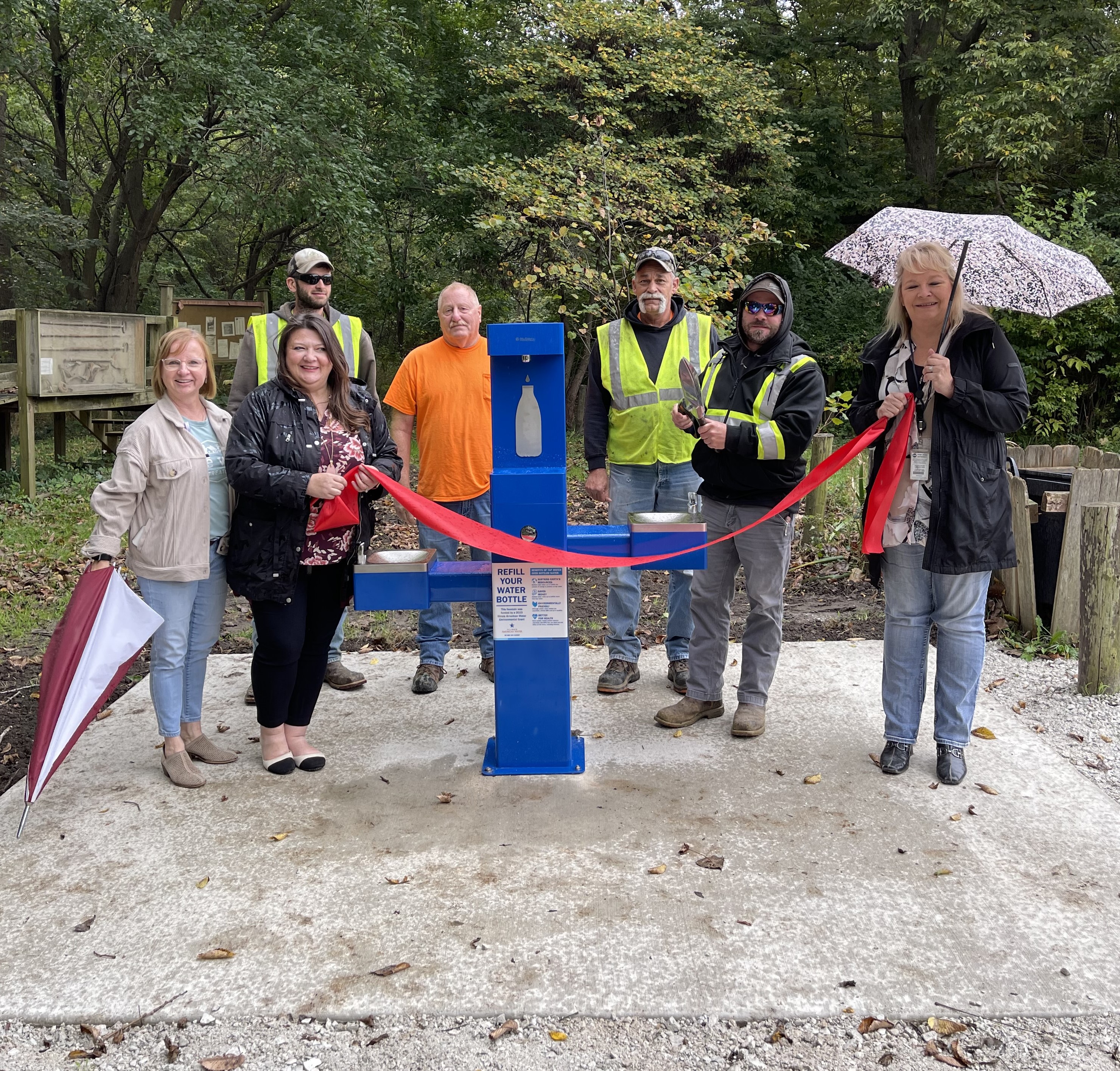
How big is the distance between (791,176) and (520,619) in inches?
547

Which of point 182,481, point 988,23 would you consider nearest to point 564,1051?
point 182,481

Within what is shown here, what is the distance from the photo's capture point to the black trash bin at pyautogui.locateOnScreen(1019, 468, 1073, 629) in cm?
577

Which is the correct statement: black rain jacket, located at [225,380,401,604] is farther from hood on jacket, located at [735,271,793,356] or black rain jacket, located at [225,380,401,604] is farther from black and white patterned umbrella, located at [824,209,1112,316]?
black and white patterned umbrella, located at [824,209,1112,316]

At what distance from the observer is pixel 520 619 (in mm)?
3986

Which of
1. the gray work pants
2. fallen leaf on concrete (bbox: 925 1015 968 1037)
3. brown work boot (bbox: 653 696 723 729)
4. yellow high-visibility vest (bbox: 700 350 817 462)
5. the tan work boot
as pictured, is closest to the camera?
fallen leaf on concrete (bbox: 925 1015 968 1037)

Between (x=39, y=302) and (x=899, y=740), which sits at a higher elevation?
(x=39, y=302)

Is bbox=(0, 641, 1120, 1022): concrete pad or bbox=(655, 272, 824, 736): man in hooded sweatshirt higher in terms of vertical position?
bbox=(655, 272, 824, 736): man in hooded sweatshirt

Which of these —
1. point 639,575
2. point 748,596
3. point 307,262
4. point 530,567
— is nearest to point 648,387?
point 639,575

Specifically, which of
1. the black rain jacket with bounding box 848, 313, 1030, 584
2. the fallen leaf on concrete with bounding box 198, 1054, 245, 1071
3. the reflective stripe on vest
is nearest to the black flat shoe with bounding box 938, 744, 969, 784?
the black rain jacket with bounding box 848, 313, 1030, 584

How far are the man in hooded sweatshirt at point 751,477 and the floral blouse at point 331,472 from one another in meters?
1.34

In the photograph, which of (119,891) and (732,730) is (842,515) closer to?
(732,730)

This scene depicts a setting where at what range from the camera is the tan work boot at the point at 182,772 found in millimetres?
3953

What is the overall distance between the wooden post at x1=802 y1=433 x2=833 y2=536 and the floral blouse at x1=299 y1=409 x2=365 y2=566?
14.8 ft

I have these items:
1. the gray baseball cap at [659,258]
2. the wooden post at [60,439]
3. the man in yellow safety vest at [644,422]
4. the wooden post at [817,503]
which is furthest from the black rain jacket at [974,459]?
the wooden post at [60,439]
